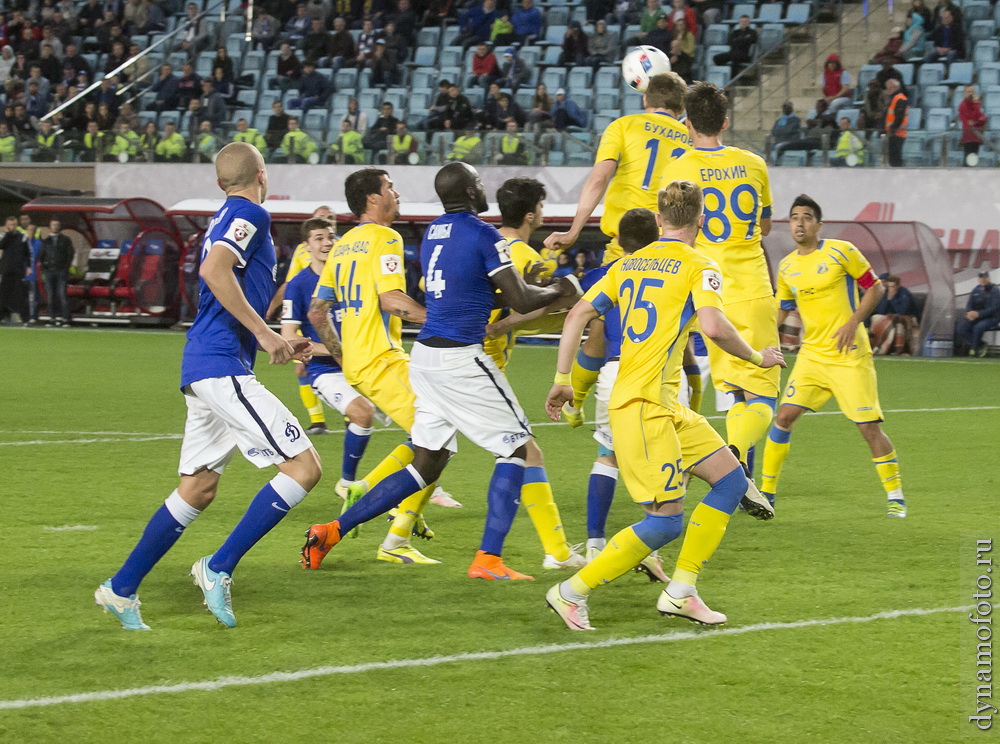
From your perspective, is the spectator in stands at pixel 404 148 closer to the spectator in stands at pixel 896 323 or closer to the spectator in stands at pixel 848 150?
the spectator in stands at pixel 848 150

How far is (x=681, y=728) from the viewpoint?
414 centimetres

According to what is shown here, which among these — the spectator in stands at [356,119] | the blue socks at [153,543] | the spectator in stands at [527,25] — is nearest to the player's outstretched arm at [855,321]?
the blue socks at [153,543]

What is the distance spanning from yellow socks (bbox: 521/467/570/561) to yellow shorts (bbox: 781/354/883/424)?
259cm

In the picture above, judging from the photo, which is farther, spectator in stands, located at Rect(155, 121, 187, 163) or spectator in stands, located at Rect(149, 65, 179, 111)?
spectator in stands, located at Rect(149, 65, 179, 111)

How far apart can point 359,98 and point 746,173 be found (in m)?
21.9

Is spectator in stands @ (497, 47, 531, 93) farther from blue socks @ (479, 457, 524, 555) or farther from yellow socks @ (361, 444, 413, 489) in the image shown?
blue socks @ (479, 457, 524, 555)

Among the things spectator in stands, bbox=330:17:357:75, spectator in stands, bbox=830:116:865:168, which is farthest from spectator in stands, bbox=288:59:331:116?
spectator in stands, bbox=830:116:865:168

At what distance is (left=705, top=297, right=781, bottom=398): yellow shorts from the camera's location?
24.9ft

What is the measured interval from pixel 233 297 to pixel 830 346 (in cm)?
448

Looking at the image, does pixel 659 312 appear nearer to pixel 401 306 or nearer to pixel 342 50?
pixel 401 306

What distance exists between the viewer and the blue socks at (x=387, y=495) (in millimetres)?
6094

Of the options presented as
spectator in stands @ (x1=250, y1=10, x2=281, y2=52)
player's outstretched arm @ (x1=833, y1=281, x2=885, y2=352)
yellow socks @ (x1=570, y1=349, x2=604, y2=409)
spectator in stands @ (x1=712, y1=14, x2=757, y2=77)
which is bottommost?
yellow socks @ (x1=570, y1=349, x2=604, y2=409)

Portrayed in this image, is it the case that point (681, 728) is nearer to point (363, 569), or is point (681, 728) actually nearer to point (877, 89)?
point (363, 569)

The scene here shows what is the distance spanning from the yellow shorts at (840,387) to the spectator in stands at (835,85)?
16.0 m
